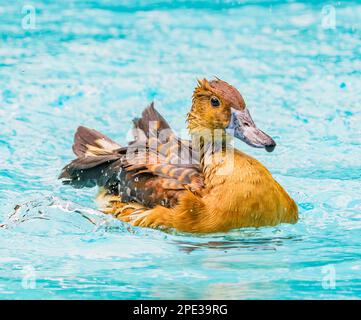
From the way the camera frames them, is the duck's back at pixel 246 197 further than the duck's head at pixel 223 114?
No

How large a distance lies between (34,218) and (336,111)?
15.8 feet

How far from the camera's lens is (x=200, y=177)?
9555 millimetres

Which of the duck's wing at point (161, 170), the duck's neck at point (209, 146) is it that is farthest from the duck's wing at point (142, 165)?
the duck's neck at point (209, 146)

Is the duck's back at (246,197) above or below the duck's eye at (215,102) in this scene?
below

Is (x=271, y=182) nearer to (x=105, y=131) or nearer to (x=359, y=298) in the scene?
(x=359, y=298)

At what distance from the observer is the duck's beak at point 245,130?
9344 mm

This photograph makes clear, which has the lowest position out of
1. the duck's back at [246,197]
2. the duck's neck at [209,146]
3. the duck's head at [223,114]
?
the duck's back at [246,197]

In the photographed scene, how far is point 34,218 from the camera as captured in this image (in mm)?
9961

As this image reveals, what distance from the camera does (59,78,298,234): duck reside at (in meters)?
9.17

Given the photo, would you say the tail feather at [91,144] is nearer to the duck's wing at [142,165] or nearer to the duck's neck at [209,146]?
the duck's wing at [142,165]

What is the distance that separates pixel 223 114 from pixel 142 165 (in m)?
0.82

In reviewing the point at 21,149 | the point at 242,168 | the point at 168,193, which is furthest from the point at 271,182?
the point at 21,149

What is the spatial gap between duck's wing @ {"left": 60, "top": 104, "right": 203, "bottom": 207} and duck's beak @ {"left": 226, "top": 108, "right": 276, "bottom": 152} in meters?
0.48

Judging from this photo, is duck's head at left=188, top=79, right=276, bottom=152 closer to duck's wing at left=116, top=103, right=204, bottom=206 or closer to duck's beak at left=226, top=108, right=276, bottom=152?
duck's beak at left=226, top=108, right=276, bottom=152
